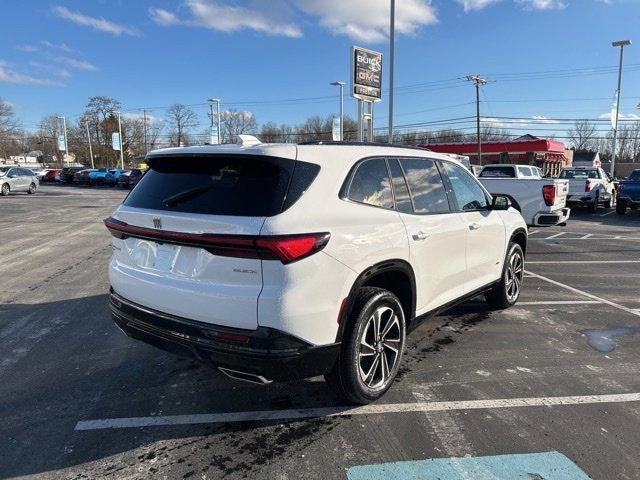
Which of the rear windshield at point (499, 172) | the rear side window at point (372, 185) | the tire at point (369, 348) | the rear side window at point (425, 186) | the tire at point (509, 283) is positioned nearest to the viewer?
the tire at point (369, 348)

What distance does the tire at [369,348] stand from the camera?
322cm

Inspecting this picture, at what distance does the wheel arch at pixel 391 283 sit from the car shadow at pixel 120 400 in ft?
2.28

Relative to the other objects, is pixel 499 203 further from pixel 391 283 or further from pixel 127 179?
pixel 127 179

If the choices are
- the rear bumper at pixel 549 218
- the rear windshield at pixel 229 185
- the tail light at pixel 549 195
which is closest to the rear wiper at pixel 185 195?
the rear windshield at pixel 229 185

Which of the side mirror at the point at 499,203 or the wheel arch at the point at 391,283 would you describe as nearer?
the wheel arch at the point at 391,283

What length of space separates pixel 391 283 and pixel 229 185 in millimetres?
1468

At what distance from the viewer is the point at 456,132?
283 feet

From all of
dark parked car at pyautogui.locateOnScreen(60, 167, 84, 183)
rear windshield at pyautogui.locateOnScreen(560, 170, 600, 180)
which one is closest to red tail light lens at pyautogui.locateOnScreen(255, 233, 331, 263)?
rear windshield at pyautogui.locateOnScreen(560, 170, 600, 180)

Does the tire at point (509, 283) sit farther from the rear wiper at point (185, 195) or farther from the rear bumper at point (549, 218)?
the rear bumper at point (549, 218)

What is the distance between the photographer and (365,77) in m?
18.2


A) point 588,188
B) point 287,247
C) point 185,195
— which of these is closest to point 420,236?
point 287,247

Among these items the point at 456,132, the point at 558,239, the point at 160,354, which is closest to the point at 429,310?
the point at 160,354

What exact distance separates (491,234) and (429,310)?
1.47 m

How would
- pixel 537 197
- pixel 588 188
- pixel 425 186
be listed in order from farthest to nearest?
1. pixel 588 188
2. pixel 537 197
3. pixel 425 186
